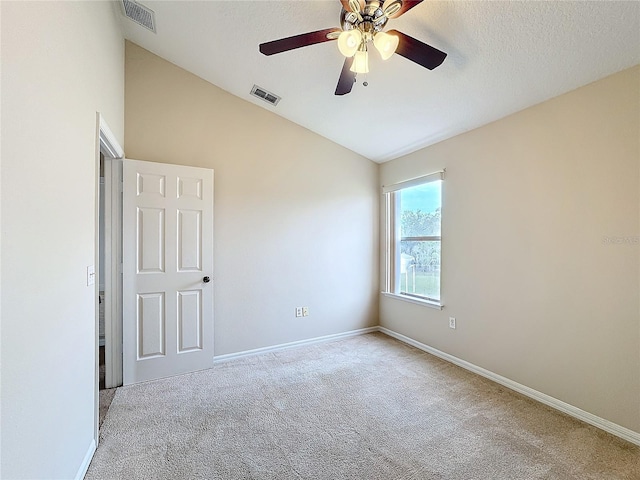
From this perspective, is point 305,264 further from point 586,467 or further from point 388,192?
point 586,467

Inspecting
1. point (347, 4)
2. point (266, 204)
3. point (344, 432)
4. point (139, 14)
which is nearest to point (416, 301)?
point (344, 432)

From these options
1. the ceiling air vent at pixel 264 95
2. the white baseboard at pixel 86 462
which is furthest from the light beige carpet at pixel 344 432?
Result: the ceiling air vent at pixel 264 95

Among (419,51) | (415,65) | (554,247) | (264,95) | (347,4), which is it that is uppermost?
(264,95)

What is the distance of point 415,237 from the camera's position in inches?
148

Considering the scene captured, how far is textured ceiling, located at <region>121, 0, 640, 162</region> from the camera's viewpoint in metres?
1.80

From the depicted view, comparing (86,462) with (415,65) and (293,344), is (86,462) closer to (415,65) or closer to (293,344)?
(293,344)

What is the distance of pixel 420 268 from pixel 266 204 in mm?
1995

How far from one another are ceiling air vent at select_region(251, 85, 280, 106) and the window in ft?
5.84

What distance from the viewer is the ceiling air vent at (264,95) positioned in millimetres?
3112

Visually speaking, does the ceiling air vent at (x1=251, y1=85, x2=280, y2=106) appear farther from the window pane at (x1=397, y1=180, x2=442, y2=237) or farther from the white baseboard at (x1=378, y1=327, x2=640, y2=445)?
the white baseboard at (x1=378, y1=327, x2=640, y2=445)

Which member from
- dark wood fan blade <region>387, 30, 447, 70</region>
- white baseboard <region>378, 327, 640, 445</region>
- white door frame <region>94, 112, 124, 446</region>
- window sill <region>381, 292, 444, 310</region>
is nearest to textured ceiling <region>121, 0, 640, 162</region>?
dark wood fan blade <region>387, 30, 447, 70</region>

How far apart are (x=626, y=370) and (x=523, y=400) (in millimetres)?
736

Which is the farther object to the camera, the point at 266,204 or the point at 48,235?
the point at 266,204

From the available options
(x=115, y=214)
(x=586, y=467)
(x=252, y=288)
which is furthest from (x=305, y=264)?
(x=586, y=467)
